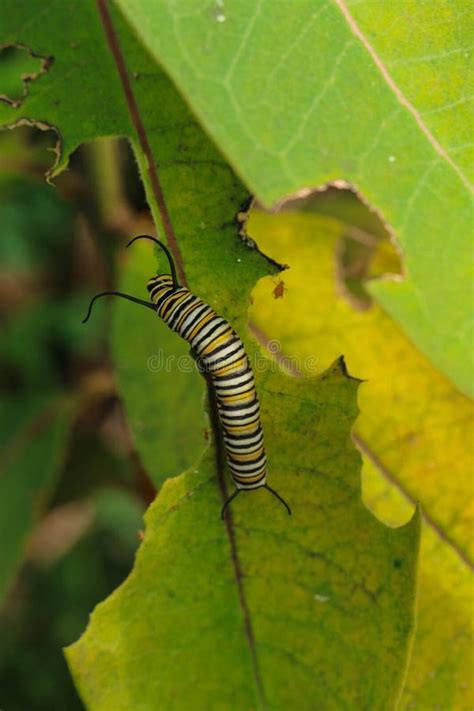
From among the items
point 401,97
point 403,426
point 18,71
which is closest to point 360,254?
point 403,426

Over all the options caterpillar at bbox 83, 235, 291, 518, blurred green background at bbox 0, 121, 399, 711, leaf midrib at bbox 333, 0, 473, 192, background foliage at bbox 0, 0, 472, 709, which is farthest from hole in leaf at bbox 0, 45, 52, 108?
leaf midrib at bbox 333, 0, 473, 192

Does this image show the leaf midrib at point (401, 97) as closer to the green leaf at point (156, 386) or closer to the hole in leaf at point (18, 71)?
the hole in leaf at point (18, 71)

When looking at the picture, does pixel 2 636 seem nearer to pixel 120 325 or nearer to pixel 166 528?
pixel 120 325

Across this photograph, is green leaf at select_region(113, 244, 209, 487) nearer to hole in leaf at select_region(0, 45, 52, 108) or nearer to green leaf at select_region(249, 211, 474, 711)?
green leaf at select_region(249, 211, 474, 711)

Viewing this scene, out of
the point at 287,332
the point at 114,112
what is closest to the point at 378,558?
the point at 287,332

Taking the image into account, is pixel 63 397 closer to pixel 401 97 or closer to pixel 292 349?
pixel 292 349
